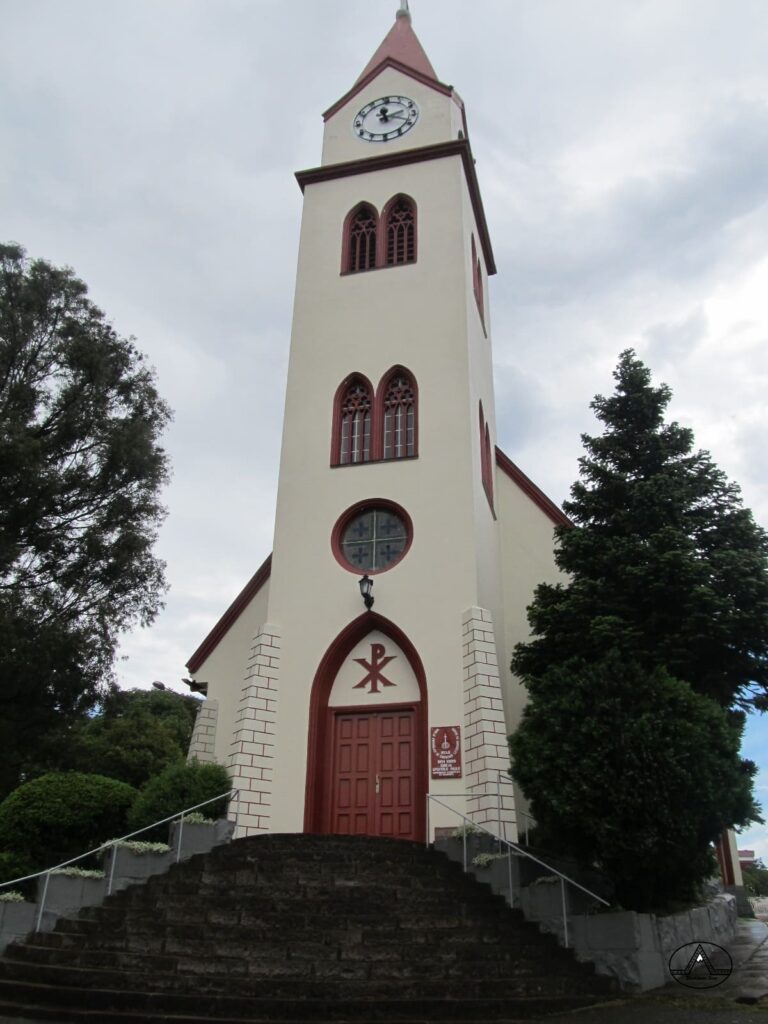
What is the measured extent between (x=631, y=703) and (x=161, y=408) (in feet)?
47.8

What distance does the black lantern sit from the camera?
15039 mm

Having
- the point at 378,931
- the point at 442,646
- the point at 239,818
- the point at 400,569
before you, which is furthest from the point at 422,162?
the point at 378,931

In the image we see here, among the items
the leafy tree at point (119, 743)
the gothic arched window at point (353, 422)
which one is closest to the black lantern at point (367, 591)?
the gothic arched window at point (353, 422)

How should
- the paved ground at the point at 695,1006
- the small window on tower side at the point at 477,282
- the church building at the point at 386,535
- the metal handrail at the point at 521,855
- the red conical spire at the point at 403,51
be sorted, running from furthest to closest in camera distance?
1. the red conical spire at the point at 403,51
2. the small window on tower side at the point at 477,282
3. the church building at the point at 386,535
4. the metal handrail at the point at 521,855
5. the paved ground at the point at 695,1006

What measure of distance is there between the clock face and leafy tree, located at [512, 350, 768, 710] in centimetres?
1013

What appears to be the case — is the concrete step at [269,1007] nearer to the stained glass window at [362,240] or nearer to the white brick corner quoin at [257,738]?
the white brick corner quoin at [257,738]

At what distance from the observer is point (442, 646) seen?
48.3 feet

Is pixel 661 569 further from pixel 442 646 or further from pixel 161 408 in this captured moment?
pixel 161 408

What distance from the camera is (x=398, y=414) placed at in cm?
1753

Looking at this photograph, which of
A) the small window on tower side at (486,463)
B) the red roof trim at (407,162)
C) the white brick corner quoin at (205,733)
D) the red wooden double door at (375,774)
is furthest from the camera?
the red roof trim at (407,162)

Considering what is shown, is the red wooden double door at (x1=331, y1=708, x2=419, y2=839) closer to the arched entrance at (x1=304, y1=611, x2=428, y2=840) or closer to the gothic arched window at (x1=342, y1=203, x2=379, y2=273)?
the arched entrance at (x1=304, y1=611, x2=428, y2=840)

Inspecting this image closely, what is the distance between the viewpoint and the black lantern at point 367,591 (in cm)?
1504

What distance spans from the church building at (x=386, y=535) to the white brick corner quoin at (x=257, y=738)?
0.11 ft

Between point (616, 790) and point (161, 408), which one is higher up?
point (161, 408)
